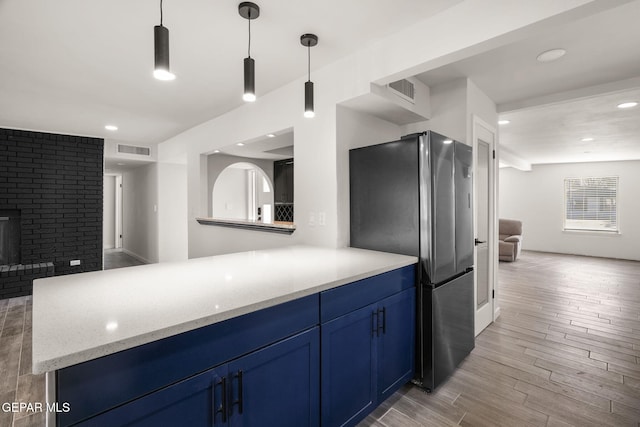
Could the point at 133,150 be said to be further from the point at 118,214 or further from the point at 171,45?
the point at 118,214

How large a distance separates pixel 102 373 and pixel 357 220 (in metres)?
1.97

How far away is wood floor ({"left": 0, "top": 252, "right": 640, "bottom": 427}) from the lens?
1.85m

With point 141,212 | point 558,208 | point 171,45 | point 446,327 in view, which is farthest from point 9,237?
point 558,208

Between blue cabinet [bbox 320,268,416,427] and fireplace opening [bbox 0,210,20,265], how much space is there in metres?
5.23

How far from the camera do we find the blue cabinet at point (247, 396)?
3.16 feet

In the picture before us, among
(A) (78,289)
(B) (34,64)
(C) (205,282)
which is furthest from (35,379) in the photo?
(B) (34,64)

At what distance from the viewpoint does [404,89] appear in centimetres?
262

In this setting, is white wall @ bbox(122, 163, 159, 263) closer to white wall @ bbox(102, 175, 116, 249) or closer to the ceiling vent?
white wall @ bbox(102, 175, 116, 249)

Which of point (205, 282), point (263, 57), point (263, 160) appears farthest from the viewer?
point (263, 160)

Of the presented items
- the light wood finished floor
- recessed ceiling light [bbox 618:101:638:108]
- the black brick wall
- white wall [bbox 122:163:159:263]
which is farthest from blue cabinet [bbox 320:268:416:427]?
white wall [bbox 122:163:159:263]

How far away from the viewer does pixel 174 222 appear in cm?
613

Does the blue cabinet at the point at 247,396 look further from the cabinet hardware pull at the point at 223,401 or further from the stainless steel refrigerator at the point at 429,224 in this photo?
the stainless steel refrigerator at the point at 429,224

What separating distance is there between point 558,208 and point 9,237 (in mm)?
11548

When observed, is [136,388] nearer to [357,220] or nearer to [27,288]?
[357,220]
